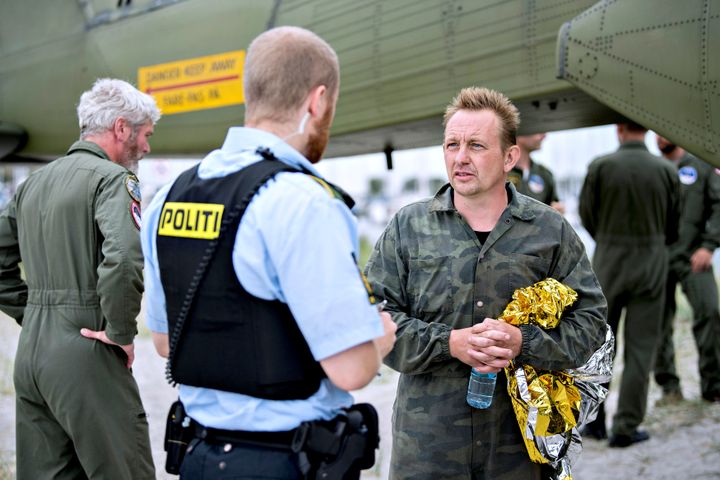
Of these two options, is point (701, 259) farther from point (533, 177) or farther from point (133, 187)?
point (133, 187)

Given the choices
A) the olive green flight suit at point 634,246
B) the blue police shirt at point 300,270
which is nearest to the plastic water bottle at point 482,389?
the blue police shirt at point 300,270

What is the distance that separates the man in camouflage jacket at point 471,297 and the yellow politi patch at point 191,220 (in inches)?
37.3

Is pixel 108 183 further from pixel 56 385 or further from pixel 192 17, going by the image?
pixel 192 17

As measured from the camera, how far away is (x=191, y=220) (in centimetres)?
164

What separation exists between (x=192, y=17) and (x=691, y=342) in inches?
253

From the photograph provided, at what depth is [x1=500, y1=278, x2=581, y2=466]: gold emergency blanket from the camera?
2.33 m

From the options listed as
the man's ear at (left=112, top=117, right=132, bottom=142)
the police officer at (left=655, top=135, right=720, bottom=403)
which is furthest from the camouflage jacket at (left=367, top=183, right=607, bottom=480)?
the police officer at (left=655, top=135, right=720, bottom=403)

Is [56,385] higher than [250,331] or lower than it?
lower

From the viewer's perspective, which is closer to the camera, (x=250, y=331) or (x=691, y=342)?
(x=250, y=331)

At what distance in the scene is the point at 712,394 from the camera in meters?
5.89

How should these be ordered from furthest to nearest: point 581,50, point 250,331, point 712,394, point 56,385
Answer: point 712,394 < point 581,50 < point 56,385 < point 250,331

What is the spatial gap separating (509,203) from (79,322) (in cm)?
166

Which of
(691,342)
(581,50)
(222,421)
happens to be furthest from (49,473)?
(691,342)

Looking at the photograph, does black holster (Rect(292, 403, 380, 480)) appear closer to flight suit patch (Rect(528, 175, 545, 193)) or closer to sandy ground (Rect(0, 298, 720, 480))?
sandy ground (Rect(0, 298, 720, 480))
